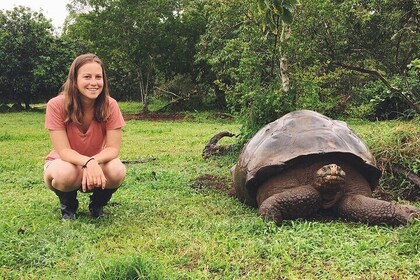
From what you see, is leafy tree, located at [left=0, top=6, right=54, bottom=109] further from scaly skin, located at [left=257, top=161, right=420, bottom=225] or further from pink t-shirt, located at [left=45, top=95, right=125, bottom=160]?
scaly skin, located at [left=257, top=161, right=420, bottom=225]

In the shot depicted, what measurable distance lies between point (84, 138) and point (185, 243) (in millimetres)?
1018

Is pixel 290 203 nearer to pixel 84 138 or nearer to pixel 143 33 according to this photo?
pixel 84 138

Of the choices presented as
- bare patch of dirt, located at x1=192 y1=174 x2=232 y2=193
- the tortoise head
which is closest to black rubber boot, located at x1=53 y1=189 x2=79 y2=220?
bare patch of dirt, located at x1=192 y1=174 x2=232 y2=193

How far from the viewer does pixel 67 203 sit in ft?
9.87

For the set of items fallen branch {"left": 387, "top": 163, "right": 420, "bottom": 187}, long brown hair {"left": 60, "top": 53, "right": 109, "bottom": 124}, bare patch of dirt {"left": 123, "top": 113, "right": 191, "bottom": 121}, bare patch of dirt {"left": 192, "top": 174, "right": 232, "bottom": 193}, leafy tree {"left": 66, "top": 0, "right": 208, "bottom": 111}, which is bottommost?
bare patch of dirt {"left": 123, "top": 113, "right": 191, "bottom": 121}

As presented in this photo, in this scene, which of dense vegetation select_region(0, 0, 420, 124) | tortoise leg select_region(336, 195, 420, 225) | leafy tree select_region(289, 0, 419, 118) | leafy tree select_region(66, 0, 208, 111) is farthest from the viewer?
leafy tree select_region(66, 0, 208, 111)

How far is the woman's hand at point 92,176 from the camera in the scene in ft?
8.86

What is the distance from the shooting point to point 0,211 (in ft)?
10.5

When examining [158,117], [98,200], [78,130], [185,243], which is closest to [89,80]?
[78,130]

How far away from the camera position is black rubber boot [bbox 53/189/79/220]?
2.97 m

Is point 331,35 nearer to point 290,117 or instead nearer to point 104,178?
point 290,117

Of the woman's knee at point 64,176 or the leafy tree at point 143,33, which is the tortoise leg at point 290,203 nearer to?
the woman's knee at point 64,176

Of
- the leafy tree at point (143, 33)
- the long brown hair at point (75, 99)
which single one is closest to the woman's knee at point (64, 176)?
the long brown hair at point (75, 99)

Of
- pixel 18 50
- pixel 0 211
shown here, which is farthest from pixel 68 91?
pixel 18 50
